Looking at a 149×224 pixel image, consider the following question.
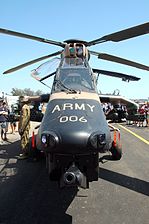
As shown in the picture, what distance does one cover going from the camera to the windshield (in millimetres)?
6163

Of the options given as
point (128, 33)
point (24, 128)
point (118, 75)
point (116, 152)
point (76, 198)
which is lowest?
point (76, 198)

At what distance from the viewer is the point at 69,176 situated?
12.8 feet

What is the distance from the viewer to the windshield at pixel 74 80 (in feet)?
20.2

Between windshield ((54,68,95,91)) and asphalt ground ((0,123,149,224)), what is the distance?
6.81 feet

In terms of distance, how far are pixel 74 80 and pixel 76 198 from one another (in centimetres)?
272

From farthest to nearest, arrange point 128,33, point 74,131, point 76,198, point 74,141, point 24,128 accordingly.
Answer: point 24,128 < point 128,33 < point 76,198 < point 74,131 < point 74,141

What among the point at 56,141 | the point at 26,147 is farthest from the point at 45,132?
the point at 26,147

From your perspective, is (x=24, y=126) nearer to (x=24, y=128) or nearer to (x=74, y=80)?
(x=24, y=128)

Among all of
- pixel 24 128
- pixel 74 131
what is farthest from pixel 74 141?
pixel 24 128

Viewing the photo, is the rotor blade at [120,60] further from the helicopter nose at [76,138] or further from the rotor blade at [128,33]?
the helicopter nose at [76,138]

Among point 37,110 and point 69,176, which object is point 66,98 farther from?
point 37,110

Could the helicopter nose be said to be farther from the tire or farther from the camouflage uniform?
the camouflage uniform

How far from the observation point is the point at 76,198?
4957 mm

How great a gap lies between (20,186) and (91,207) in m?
1.76
